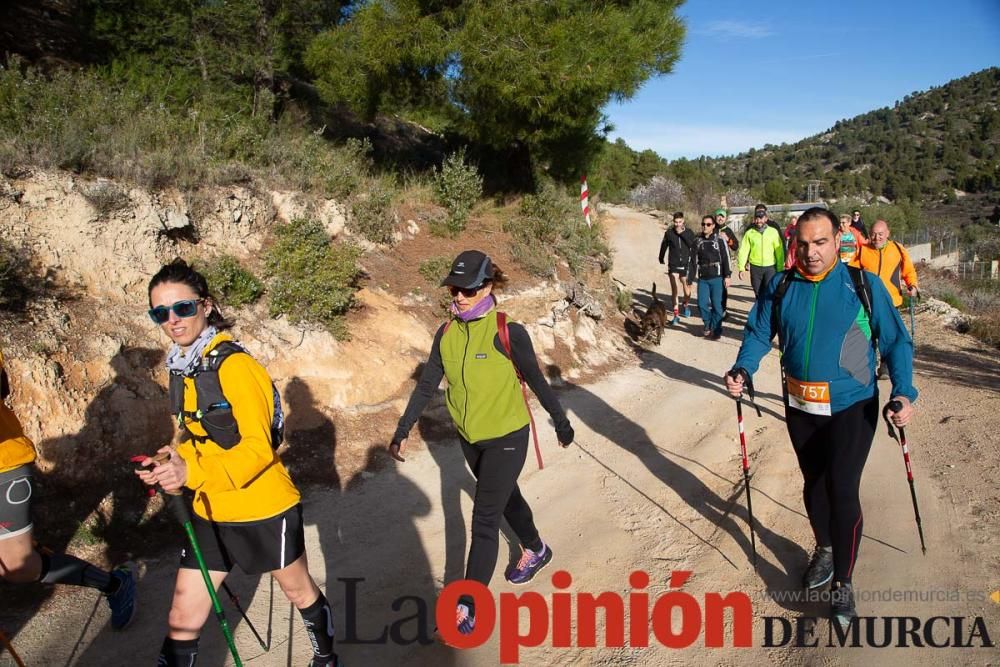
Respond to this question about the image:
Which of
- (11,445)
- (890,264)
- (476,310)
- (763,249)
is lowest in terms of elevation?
(11,445)

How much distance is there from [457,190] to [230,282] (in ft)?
18.4

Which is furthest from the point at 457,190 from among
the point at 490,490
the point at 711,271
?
the point at 490,490

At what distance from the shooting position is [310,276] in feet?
23.8

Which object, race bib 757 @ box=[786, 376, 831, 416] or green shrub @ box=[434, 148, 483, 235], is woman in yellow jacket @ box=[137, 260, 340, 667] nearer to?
race bib 757 @ box=[786, 376, 831, 416]

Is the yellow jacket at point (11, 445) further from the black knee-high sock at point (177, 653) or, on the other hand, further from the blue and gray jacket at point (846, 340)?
the blue and gray jacket at point (846, 340)

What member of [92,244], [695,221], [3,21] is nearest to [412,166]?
[3,21]

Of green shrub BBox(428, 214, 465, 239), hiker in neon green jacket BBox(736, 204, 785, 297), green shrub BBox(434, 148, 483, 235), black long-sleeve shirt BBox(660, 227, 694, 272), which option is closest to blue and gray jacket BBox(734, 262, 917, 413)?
hiker in neon green jacket BBox(736, 204, 785, 297)

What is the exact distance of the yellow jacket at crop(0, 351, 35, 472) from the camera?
3094 mm

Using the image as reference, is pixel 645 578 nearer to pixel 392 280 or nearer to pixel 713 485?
pixel 713 485

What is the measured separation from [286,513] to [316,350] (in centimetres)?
415

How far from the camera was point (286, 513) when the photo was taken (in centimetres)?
282

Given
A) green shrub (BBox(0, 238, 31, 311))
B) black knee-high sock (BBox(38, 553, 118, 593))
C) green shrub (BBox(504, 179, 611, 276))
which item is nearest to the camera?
black knee-high sock (BBox(38, 553, 118, 593))

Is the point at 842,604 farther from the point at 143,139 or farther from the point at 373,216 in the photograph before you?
the point at 143,139

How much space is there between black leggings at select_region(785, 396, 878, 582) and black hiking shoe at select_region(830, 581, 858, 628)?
5 cm
